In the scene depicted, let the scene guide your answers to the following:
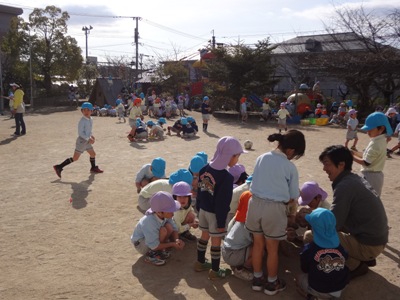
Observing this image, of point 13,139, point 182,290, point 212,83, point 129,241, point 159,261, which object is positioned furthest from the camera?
point 212,83

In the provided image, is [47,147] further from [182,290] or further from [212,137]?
[182,290]

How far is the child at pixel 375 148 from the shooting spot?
4602 mm

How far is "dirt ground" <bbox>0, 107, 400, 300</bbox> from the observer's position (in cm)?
363

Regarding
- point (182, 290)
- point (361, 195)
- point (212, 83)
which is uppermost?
point (212, 83)

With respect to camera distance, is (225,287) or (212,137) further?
(212,137)

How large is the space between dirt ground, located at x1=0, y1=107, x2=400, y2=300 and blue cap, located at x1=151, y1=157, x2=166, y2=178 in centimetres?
65

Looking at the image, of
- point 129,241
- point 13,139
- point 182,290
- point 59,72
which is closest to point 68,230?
point 129,241

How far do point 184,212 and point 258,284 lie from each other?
1.48 metres

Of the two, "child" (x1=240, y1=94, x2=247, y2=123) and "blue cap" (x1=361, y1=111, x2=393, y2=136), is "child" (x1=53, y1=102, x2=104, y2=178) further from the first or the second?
"child" (x1=240, y1=94, x2=247, y2=123)

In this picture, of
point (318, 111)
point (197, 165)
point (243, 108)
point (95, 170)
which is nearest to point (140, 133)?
point (95, 170)

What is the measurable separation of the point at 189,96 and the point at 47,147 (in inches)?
736

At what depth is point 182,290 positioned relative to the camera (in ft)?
11.9

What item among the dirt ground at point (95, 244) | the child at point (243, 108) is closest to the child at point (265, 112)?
the child at point (243, 108)

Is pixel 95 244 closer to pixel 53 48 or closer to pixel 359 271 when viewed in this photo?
pixel 359 271
